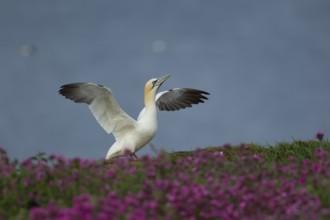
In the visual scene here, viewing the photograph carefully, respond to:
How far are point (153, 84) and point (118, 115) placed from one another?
1.06 metres

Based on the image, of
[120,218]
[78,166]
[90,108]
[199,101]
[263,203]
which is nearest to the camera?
[120,218]

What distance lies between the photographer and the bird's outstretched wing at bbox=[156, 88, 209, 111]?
14.0 metres

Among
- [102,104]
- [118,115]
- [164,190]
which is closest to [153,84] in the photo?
[118,115]

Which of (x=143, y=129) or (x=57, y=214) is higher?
(x=143, y=129)

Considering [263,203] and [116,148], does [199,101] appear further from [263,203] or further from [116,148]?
[263,203]

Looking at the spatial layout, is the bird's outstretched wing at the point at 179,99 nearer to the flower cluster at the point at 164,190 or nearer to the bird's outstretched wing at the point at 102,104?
the bird's outstretched wing at the point at 102,104

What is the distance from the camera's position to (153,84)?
1251 cm

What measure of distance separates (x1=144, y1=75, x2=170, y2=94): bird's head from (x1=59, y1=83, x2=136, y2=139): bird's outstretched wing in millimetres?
813

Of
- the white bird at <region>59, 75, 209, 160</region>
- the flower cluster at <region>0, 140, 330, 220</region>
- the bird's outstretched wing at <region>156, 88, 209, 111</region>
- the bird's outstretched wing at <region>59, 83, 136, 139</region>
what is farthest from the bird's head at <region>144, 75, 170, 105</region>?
the flower cluster at <region>0, 140, 330, 220</region>

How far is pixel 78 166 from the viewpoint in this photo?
6.57m

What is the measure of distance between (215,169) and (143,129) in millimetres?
5472

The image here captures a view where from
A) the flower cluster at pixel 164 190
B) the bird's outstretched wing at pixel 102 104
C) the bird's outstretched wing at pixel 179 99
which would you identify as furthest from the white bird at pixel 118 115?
the flower cluster at pixel 164 190

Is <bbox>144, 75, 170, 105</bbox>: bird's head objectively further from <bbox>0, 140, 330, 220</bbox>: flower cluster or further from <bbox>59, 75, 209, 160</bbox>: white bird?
<bbox>0, 140, 330, 220</bbox>: flower cluster

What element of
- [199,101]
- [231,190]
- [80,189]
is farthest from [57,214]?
[199,101]
